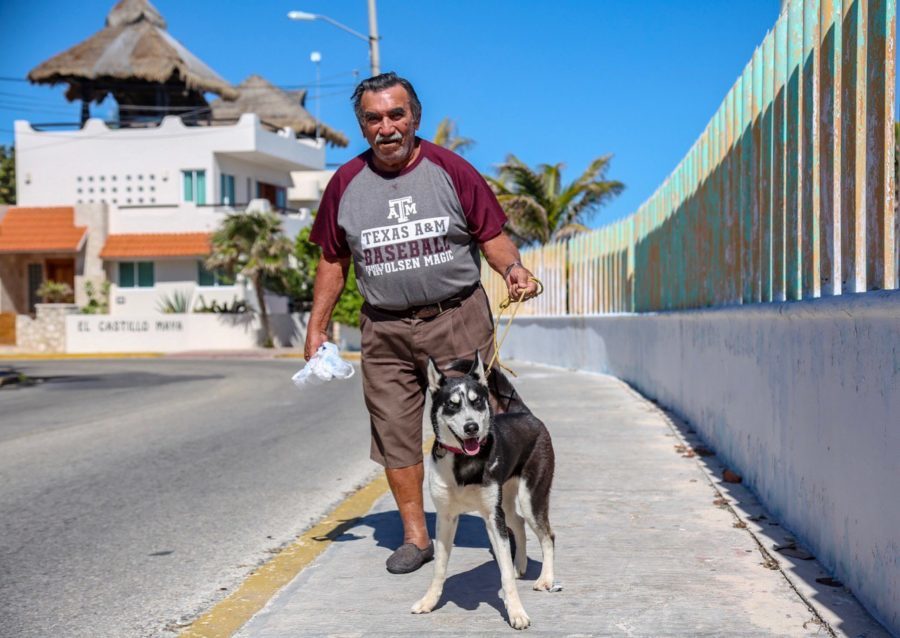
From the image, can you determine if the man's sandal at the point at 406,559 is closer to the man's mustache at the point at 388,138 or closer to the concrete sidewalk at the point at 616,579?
the concrete sidewalk at the point at 616,579

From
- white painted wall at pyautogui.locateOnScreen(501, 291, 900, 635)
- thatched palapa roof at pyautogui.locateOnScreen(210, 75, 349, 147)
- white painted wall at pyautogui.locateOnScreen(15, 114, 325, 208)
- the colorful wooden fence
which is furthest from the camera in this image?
thatched palapa roof at pyautogui.locateOnScreen(210, 75, 349, 147)

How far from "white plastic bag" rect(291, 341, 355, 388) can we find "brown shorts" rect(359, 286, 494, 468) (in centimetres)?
26

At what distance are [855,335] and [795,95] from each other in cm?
209

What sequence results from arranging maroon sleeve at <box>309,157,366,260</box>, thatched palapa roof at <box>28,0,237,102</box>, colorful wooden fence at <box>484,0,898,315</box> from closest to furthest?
colorful wooden fence at <box>484,0,898,315</box>
maroon sleeve at <box>309,157,366,260</box>
thatched palapa roof at <box>28,0,237,102</box>

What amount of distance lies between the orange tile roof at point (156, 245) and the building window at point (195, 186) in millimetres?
2352

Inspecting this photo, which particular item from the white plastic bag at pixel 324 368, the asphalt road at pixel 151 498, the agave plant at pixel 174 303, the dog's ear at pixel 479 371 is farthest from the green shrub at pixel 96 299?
the dog's ear at pixel 479 371

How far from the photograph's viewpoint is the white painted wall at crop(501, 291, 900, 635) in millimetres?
4012

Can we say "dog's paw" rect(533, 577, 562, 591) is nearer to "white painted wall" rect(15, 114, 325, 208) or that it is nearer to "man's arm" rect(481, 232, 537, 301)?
"man's arm" rect(481, 232, 537, 301)

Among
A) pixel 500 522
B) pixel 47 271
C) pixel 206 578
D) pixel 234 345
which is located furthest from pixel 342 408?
pixel 47 271

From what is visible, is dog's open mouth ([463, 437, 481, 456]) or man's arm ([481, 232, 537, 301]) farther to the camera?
man's arm ([481, 232, 537, 301])

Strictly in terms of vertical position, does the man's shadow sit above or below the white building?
below

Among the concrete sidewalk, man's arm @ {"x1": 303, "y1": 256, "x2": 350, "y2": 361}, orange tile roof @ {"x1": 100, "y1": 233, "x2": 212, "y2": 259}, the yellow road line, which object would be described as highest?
orange tile roof @ {"x1": 100, "y1": 233, "x2": 212, "y2": 259}

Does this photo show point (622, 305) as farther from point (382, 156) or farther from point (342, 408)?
point (382, 156)

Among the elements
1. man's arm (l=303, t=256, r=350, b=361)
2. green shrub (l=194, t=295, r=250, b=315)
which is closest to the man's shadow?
man's arm (l=303, t=256, r=350, b=361)
